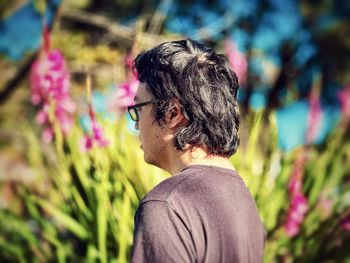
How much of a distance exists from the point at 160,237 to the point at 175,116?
0.31m

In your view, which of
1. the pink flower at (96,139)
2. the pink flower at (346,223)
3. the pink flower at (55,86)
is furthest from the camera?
the pink flower at (346,223)

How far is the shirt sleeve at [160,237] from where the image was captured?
3.24 ft

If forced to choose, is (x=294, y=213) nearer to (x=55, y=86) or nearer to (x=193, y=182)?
(x=55, y=86)

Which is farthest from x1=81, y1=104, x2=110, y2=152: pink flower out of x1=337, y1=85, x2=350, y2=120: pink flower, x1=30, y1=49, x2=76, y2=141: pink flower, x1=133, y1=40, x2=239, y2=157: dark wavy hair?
x1=337, y1=85, x2=350, y2=120: pink flower

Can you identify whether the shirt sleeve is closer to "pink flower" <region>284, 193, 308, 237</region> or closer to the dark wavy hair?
the dark wavy hair

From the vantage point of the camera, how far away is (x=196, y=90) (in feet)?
3.82

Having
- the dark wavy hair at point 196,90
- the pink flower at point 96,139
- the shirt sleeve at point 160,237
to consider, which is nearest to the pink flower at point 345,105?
the pink flower at point 96,139

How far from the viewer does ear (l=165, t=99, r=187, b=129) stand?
1.17 metres

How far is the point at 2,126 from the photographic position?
592 cm

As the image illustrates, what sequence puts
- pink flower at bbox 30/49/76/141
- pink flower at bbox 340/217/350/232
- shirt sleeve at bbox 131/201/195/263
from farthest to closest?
pink flower at bbox 340/217/350/232 < pink flower at bbox 30/49/76/141 < shirt sleeve at bbox 131/201/195/263

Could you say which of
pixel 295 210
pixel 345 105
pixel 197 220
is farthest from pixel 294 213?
pixel 345 105

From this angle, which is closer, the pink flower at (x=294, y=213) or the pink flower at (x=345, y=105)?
the pink flower at (x=294, y=213)

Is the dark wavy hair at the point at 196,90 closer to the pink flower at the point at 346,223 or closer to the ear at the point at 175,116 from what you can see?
the ear at the point at 175,116

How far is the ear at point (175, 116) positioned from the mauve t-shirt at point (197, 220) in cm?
11
